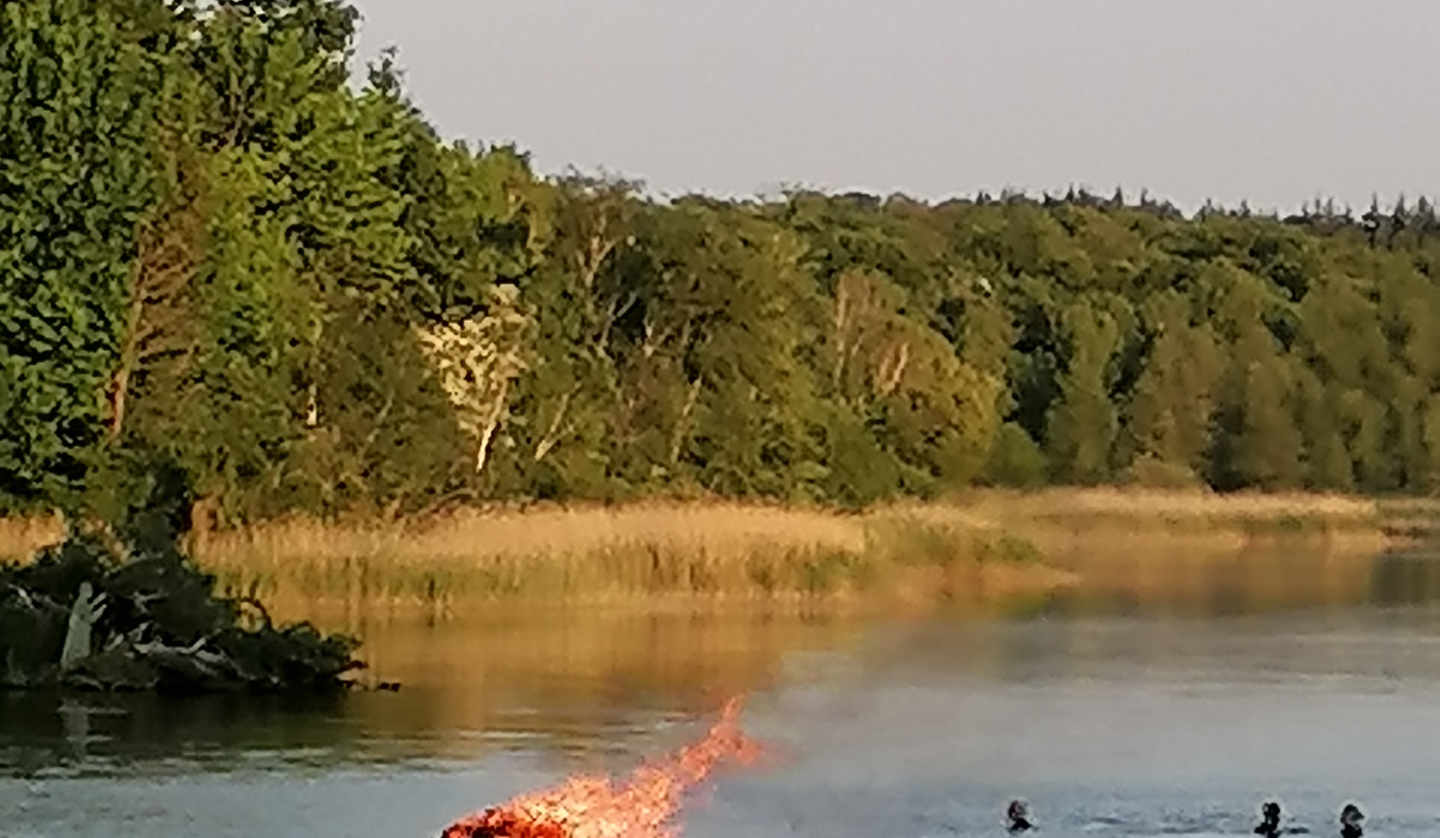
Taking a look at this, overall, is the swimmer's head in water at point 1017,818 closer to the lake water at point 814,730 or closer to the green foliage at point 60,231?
the lake water at point 814,730

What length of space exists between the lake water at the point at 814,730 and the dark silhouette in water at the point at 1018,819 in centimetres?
17

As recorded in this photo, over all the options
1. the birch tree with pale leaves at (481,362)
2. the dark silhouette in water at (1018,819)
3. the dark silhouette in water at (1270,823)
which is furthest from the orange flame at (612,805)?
the birch tree with pale leaves at (481,362)

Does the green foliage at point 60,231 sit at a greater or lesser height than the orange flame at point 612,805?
greater

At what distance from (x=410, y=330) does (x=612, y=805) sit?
41.7 meters

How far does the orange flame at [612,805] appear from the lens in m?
6.87

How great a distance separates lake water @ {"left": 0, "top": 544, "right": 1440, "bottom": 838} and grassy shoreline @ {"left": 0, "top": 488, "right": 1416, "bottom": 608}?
0.66 m

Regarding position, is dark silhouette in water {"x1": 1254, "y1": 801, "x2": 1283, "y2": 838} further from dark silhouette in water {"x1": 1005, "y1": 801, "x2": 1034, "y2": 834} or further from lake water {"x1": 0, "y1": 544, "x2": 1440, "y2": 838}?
dark silhouette in water {"x1": 1005, "y1": 801, "x2": 1034, "y2": 834}

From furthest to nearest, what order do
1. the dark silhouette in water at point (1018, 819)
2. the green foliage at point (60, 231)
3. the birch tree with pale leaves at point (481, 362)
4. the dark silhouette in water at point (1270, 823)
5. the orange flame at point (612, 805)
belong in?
1. the birch tree with pale leaves at point (481, 362)
2. the green foliage at point (60, 231)
3. the dark silhouette in water at point (1270, 823)
4. the dark silhouette in water at point (1018, 819)
5. the orange flame at point (612, 805)

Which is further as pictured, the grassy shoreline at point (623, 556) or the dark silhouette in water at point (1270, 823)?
the grassy shoreline at point (623, 556)

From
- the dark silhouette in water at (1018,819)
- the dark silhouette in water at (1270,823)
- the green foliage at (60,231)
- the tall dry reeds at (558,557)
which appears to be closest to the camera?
the dark silhouette in water at (1018,819)

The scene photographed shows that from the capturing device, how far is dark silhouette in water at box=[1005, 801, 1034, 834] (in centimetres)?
2184

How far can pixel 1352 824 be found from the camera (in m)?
21.9

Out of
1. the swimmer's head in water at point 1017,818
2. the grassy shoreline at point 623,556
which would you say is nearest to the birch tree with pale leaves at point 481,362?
the grassy shoreline at point 623,556

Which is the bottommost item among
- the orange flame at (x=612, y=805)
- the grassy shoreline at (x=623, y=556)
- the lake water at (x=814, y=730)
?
the lake water at (x=814, y=730)
